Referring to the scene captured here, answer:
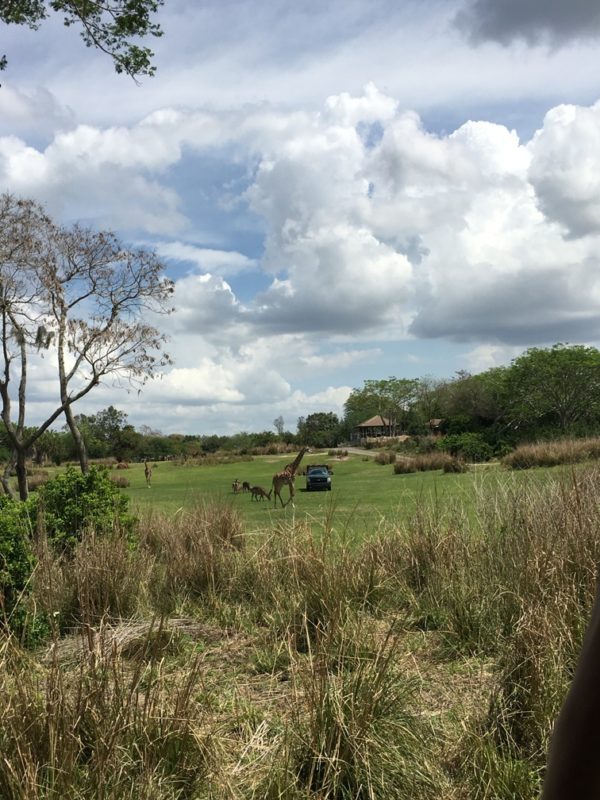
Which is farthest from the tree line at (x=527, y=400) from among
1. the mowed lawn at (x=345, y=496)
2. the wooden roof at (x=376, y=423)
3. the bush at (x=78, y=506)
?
the bush at (x=78, y=506)

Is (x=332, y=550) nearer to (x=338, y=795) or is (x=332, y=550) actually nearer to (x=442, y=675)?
(x=442, y=675)

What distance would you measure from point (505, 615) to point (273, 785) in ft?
10.0

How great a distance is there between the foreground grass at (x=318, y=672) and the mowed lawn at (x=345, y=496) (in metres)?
0.98

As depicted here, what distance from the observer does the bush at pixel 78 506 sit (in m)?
8.95

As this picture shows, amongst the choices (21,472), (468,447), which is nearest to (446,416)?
(468,447)

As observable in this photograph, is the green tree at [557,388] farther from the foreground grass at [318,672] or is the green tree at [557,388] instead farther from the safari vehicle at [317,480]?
the foreground grass at [318,672]

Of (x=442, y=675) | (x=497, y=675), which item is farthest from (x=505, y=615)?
(x=497, y=675)

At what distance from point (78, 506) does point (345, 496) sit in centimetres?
1481

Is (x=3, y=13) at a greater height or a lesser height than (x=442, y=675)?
greater

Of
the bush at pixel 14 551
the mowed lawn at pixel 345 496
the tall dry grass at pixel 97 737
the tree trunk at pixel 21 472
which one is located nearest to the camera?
the tall dry grass at pixel 97 737

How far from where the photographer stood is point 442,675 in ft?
17.3

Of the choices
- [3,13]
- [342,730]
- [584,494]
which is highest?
[3,13]

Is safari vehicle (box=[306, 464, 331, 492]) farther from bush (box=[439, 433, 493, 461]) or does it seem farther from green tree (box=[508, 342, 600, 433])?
green tree (box=[508, 342, 600, 433])

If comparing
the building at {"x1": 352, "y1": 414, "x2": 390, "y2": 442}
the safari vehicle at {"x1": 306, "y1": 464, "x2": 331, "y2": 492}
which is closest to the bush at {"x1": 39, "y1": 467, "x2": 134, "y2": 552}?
the safari vehicle at {"x1": 306, "y1": 464, "x2": 331, "y2": 492}
